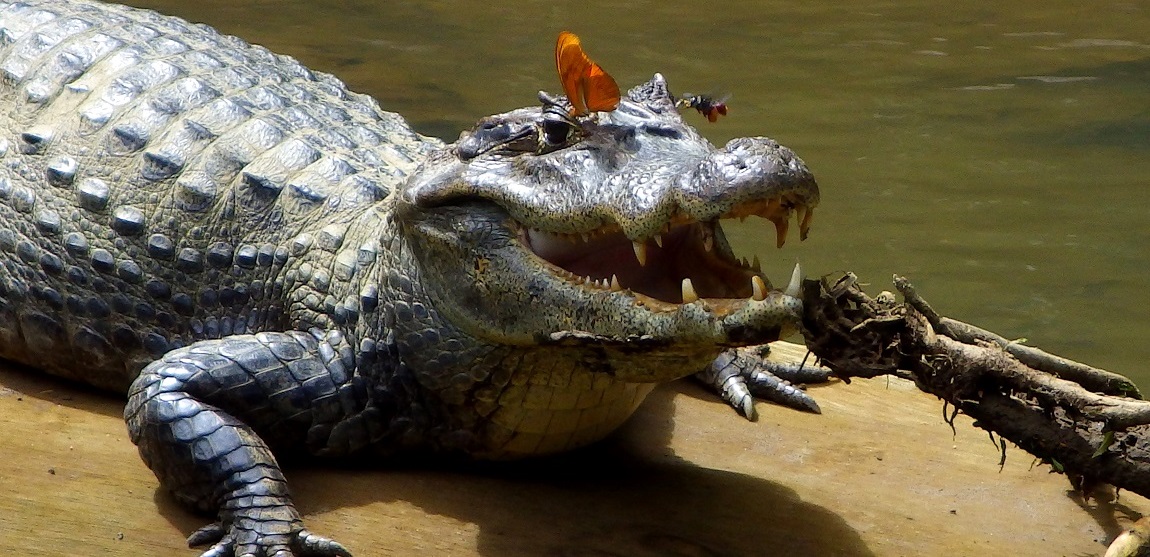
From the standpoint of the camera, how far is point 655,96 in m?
3.58

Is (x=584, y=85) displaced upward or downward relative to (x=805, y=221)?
upward

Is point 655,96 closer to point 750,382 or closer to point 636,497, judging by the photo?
point 636,497

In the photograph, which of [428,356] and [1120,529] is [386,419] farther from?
[1120,529]

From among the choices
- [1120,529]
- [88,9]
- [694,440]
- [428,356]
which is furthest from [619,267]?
[88,9]

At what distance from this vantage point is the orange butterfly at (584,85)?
11.0 ft

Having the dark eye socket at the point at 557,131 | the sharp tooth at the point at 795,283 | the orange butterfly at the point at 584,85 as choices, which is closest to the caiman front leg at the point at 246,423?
the dark eye socket at the point at 557,131

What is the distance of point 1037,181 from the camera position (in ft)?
26.3

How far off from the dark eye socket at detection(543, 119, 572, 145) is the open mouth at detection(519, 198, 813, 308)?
0.76 ft

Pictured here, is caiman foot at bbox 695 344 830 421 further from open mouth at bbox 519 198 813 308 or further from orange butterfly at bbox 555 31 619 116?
orange butterfly at bbox 555 31 619 116

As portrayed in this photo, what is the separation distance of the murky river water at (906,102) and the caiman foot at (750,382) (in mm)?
2290

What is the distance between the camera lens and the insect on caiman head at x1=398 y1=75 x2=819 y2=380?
2889mm

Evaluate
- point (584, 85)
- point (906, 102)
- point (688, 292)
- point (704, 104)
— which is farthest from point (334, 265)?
point (906, 102)

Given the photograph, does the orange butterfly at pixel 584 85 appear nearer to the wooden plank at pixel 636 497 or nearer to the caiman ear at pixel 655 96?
the caiman ear at pixel 655 96

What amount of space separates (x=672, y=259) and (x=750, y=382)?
4.25ft
